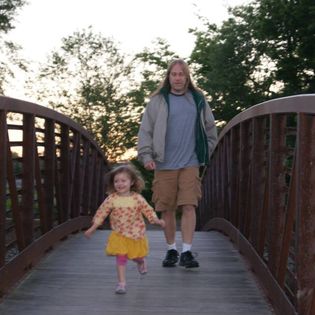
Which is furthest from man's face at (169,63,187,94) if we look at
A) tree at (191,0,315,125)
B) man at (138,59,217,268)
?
tree at (191,0,315,125)

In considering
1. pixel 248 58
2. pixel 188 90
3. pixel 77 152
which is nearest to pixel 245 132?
pixel 188 90

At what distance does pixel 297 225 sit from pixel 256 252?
1.68 metres

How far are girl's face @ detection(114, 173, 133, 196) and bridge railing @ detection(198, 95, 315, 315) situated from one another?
85 cm

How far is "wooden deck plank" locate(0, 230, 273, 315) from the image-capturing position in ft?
14.4

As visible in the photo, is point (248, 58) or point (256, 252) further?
point (248, 58)

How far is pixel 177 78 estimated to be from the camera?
5.57 m

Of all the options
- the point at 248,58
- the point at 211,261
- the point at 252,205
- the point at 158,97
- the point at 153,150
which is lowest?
the point at 211,261

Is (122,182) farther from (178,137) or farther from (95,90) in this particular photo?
(95,90)

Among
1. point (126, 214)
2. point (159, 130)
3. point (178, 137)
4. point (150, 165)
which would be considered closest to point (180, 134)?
point (178, 137)

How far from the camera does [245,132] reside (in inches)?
259

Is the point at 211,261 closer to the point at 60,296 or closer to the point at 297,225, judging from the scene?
the point at 60,296

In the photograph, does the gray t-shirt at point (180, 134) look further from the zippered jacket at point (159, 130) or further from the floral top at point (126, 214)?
the floral top at point (126, 214)

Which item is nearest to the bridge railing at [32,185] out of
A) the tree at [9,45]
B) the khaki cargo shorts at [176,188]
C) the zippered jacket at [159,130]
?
the zippered jacket at [159,130]

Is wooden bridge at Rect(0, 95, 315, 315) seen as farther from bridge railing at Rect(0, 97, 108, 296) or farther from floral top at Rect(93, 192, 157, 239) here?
floral top at Rect(93, 192, 157, 239)
